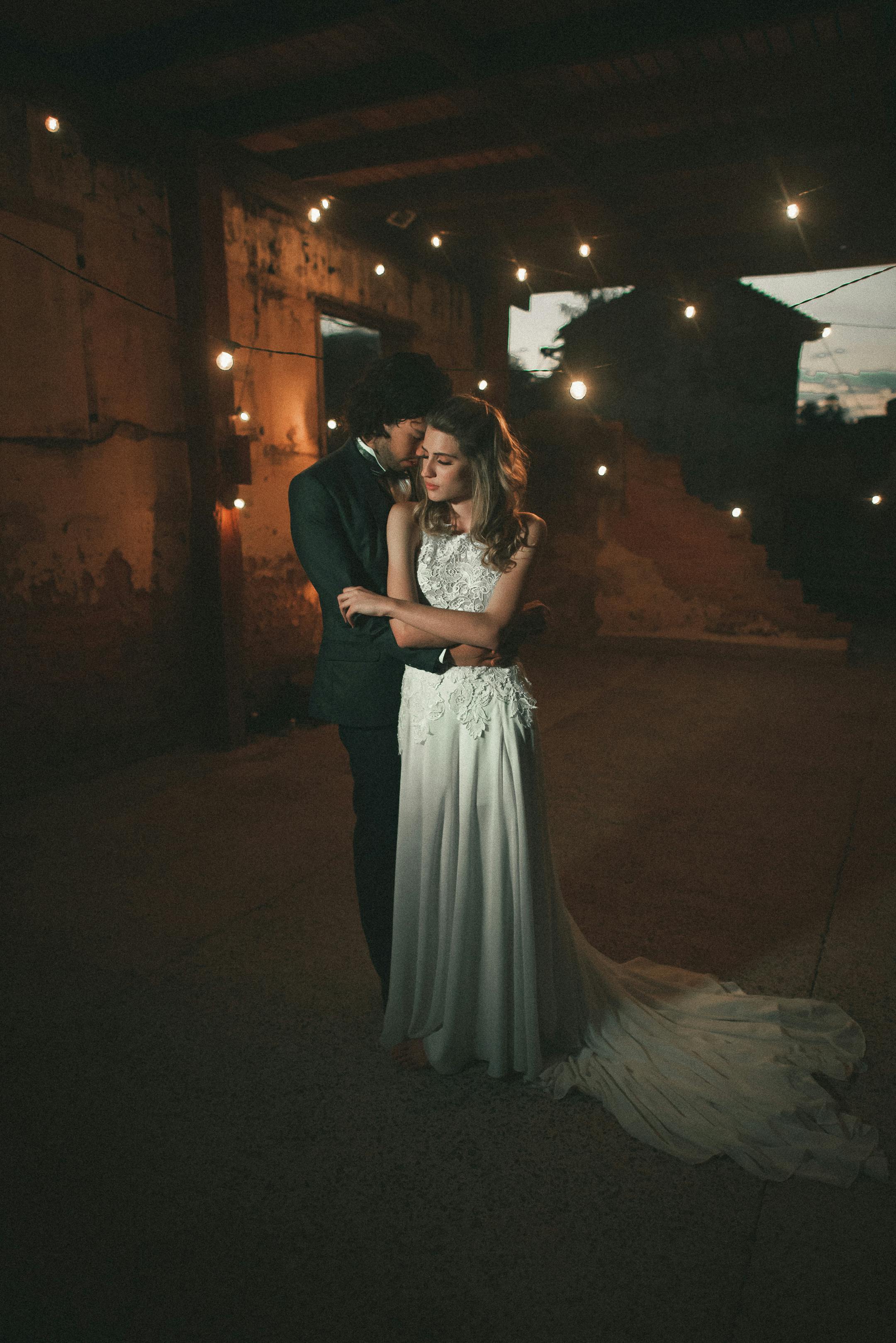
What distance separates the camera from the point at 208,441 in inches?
212

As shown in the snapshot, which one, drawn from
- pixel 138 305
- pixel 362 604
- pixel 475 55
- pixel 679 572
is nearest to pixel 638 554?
pixel 679 572

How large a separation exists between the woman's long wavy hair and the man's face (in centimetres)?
22

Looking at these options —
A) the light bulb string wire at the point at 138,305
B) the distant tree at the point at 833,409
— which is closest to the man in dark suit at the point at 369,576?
the light bulb string wire at the point at 138,305

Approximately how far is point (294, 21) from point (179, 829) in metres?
4.09

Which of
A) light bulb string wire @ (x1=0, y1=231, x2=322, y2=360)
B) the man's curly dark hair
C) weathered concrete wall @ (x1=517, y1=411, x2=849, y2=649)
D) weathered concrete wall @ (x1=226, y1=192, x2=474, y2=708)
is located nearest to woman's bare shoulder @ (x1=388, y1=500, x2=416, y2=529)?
the man's curly dark hair

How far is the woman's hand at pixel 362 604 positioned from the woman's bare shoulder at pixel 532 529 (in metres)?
0.40

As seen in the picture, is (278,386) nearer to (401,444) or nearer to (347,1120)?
(401,444)

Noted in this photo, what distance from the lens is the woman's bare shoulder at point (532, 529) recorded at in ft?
7.09

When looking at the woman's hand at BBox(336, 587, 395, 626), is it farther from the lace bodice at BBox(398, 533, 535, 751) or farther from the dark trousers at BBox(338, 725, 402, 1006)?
the dark trousers at BBox(338, 725, 402, 1006)

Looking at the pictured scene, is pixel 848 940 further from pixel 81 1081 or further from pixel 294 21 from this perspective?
pixel 294 21

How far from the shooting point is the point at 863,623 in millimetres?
11992

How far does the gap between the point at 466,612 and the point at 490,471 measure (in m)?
0.37

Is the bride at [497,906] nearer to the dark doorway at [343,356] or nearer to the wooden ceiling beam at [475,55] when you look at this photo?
the wooden ceiling beam at [475,55]

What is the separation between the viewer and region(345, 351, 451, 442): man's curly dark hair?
229cm
